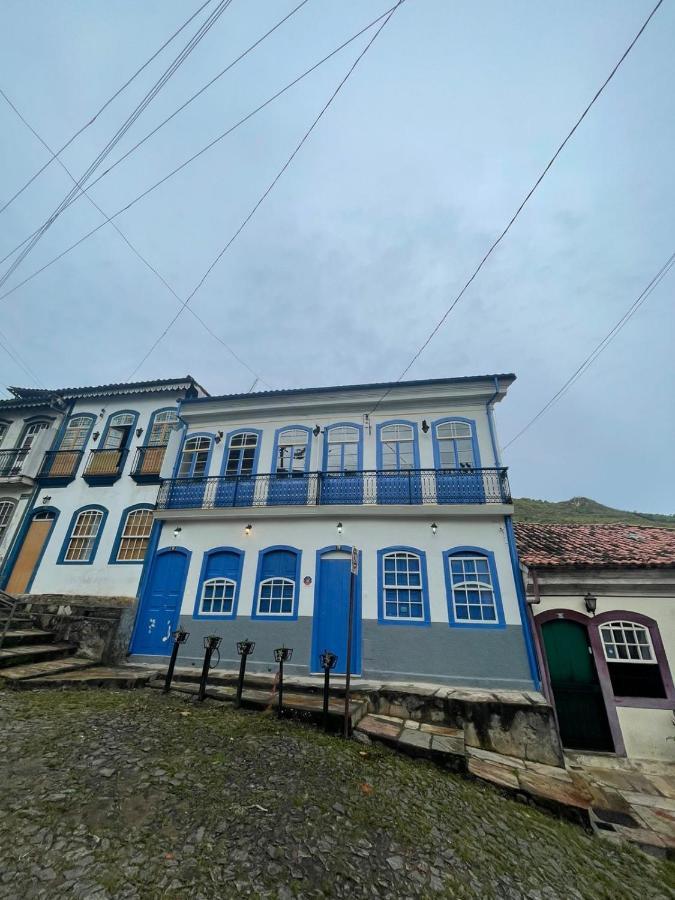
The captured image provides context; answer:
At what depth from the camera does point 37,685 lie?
638cm

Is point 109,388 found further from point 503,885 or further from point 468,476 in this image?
point 503,885

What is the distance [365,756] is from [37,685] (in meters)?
6.15

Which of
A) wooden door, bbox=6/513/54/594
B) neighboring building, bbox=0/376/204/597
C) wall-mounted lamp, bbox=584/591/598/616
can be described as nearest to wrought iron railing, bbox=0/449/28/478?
neighboring building, bbox=0/376/204/597

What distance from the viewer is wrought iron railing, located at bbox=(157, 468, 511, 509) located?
9055mm

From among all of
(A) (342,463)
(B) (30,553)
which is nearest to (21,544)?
(B) (30,553)

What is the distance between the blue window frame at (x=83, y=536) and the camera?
1094 centimetres

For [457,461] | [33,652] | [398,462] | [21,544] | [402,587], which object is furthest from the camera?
[21,544]

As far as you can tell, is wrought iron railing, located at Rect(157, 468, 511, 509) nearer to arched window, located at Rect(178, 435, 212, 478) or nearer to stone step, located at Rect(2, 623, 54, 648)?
arched window, located at Rect(178, 435, 212, 478)

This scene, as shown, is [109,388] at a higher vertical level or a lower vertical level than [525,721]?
higher

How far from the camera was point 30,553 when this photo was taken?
11.5 m

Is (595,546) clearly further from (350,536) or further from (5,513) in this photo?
(5,513)

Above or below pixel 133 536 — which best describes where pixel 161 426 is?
above

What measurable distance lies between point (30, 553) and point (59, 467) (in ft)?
9.90

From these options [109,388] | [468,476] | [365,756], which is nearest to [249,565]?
[365,756]
